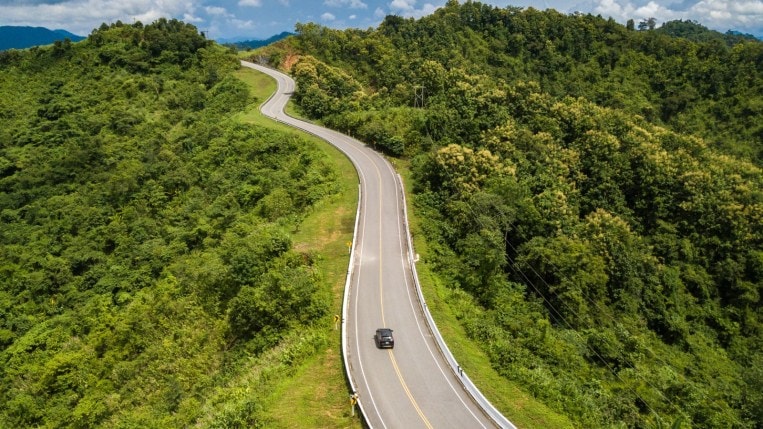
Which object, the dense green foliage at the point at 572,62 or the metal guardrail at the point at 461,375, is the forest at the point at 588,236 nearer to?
the dense green foliage at the point at 572,62

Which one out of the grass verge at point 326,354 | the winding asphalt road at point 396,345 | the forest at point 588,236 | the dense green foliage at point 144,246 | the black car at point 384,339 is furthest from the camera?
the forest at point 588,236

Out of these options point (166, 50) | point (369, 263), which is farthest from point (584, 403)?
point (166, 50)

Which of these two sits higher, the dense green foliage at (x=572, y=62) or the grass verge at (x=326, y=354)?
the dense green foliage at (x=572, y=62)

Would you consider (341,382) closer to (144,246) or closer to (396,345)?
(396,345)

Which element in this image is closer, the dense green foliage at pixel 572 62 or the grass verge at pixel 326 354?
the grass verge at pixel 326 354

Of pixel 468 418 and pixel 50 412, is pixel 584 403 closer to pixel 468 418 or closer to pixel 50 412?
pixel 468 418

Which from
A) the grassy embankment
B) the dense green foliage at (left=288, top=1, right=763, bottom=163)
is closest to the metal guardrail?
the grassy embankment

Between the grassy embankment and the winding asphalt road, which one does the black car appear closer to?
the winding asphalt road

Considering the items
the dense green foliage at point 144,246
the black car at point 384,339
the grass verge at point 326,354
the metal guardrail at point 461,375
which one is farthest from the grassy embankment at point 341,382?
the black car at point 384,339
